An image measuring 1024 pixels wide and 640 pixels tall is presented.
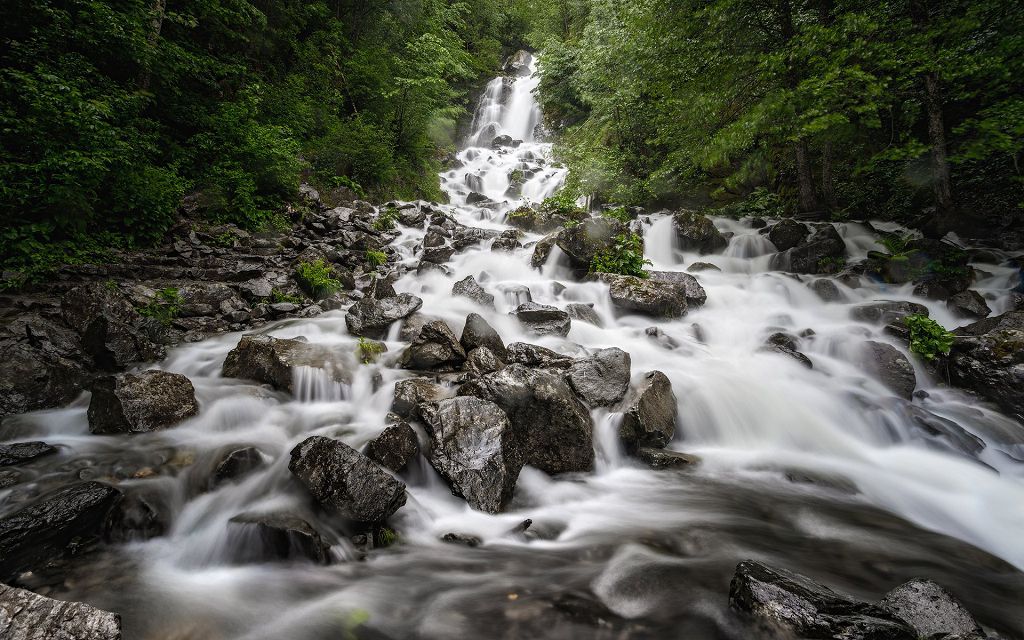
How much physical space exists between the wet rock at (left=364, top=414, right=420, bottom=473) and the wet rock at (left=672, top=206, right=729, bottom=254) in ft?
31.2

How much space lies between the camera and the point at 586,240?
9414 millimetres

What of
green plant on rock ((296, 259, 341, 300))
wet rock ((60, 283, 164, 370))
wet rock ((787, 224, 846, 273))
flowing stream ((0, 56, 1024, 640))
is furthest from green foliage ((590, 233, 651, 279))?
wet rock ((60, 283, 164, 370))

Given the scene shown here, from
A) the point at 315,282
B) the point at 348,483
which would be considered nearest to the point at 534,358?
the point at 348,483

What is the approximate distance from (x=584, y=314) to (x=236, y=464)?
578cm

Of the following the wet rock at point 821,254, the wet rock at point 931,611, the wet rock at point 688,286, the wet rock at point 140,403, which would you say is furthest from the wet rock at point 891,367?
the wet rock at point 140,403

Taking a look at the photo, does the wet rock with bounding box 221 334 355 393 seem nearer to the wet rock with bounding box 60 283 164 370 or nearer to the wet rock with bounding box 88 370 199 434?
the wet rock with bounding box 88 370 199 434

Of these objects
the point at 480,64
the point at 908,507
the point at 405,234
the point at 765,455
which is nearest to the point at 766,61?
the point at 765,455

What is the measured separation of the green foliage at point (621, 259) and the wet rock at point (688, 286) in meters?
0.43

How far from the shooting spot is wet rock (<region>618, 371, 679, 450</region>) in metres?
4.46

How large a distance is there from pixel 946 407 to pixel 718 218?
762cm

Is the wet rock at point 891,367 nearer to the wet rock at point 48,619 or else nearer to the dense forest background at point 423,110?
the dense forest background at point 423,110

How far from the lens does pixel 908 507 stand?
3746 millimetres

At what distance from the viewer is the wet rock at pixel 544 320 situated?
6.93 meters

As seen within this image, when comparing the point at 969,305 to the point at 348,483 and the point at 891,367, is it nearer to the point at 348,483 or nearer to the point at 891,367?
the point at 891,367
